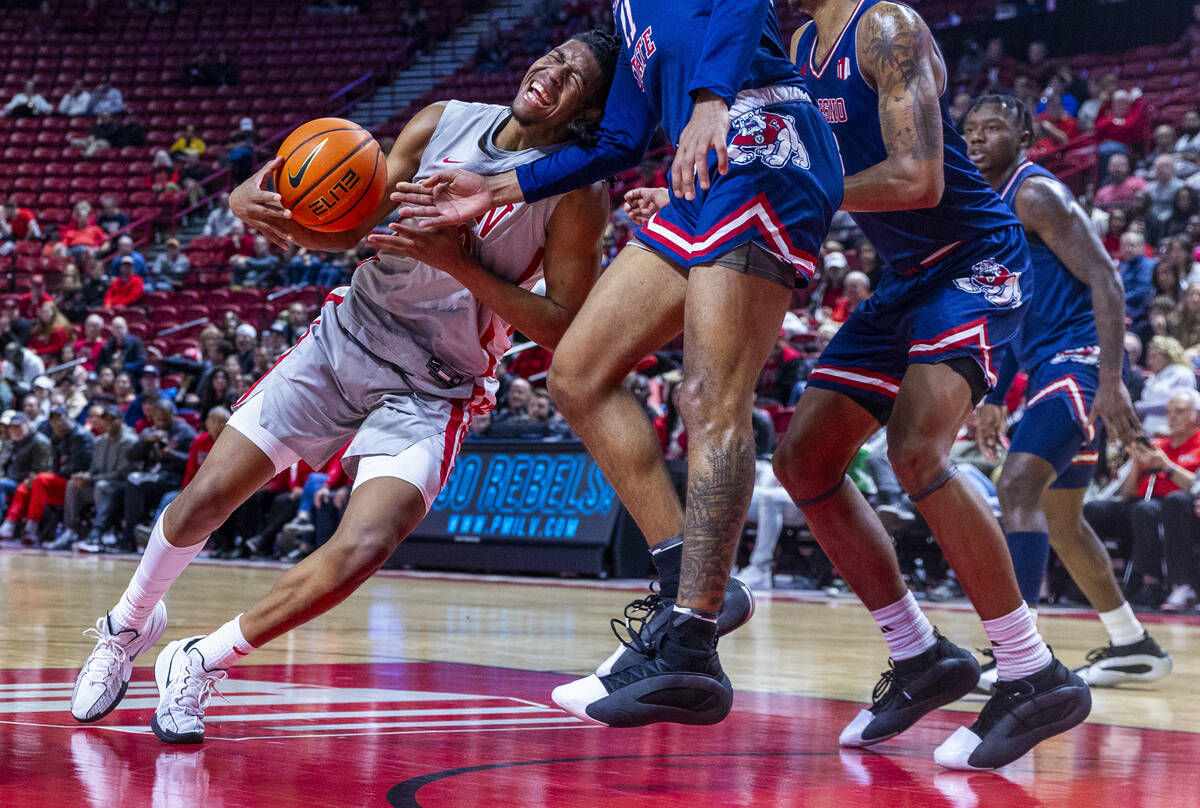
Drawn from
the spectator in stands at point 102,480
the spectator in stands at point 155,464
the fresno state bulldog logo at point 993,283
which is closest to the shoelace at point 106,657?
the fresno state bulldog logo at point 993,283

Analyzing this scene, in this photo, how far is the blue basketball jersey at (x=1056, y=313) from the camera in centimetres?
479

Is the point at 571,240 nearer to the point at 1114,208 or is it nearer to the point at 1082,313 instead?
the point at 1082,313

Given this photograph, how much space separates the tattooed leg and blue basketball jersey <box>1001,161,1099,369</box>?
2.26 meters

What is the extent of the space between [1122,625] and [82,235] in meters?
18.1

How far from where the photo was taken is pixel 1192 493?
832cm

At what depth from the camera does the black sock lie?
302cm

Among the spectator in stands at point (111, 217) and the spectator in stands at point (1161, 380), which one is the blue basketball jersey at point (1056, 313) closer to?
the spectator in stands at point (1161, 380)

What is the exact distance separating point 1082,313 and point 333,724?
292 centimetres

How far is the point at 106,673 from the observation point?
336cm

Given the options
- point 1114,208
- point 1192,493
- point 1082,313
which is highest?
point 1082,313

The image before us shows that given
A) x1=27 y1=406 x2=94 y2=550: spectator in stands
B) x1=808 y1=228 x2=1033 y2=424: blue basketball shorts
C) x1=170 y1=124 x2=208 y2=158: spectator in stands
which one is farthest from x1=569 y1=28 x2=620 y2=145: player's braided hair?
x1=170 y1=124 x2=208 y2=158: spectator in stands

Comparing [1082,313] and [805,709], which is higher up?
[1082,313]

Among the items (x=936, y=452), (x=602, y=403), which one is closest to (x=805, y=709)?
(x=936, y=452)

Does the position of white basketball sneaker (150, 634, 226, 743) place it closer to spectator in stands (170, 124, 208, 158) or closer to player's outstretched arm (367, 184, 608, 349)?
player's outstretched arm (367, 184, 608, 349)
